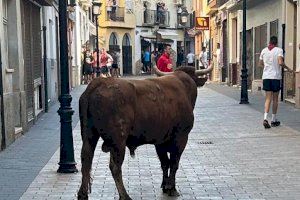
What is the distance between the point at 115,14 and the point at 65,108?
4786cm

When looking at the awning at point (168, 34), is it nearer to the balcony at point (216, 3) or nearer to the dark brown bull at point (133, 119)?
the balcony at point (216, 3)

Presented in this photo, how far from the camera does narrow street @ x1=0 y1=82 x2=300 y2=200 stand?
7645 millimetres

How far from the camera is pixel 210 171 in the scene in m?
9.02

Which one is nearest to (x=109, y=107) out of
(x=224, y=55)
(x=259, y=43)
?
(x=259, y=43)

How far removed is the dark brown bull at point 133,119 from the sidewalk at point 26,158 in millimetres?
1378

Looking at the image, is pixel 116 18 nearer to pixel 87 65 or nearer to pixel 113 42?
pixel 113 42

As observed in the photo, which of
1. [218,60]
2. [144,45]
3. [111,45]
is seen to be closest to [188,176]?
[218,60]

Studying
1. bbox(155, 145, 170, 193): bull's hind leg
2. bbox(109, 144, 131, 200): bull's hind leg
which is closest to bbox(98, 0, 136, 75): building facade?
bbox(155, 145, 170, 193): bull's hind leg

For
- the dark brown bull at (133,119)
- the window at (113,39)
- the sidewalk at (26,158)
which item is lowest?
the sidewalk at (26,158)

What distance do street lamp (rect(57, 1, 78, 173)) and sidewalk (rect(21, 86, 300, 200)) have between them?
0.24 metres

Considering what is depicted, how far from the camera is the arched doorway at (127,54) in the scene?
187 feet

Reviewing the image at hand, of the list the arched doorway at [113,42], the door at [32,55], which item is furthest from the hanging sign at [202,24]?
the arched doorway at [113,42]

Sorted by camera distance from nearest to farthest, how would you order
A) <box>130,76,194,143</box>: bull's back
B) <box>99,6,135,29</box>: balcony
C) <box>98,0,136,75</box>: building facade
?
<box>130,76,194,143</box>: bull's back → <box>99,6,135,29</box>: balcony → <box>98,0,136,75</box>: building facade

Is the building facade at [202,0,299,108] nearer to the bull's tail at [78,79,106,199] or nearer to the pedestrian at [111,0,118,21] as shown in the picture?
the bull's tail at [78,79,106,199]
